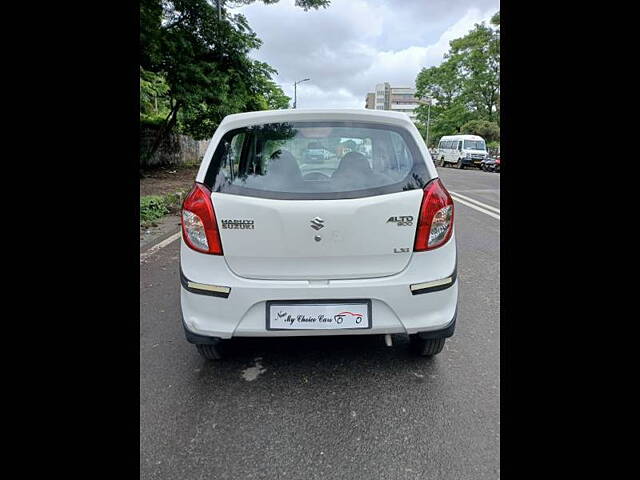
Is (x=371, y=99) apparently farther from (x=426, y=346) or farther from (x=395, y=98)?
(x=426, y=346)

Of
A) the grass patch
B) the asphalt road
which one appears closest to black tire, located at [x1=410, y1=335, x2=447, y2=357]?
the asphalt road

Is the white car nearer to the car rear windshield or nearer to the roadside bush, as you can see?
the car rear windshield

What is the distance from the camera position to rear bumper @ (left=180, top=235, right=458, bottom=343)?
7.18 feet

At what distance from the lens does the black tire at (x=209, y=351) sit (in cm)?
260

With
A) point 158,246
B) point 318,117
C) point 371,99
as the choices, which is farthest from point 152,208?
point 371,99

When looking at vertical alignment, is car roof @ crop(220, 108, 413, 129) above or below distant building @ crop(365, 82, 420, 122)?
below

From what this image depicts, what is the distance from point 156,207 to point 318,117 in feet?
22.6

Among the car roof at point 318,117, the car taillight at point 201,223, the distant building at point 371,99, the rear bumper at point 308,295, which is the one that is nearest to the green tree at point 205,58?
the car roof at point 318,117

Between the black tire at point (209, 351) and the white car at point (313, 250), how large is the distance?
0.27 meters

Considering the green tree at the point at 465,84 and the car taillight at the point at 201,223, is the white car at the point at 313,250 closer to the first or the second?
the car taillight at the point at 201,223

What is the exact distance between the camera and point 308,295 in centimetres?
219

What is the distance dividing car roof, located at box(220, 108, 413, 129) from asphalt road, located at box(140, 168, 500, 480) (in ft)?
4.98
